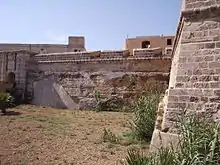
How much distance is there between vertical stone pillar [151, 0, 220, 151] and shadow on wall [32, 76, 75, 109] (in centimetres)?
805

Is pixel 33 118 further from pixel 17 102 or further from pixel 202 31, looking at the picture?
pixel 202 31

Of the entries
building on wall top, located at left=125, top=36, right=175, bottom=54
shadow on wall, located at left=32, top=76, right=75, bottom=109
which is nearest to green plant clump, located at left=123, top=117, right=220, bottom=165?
shadow on wall, located at left=32, top=76, right=75, bottom=109

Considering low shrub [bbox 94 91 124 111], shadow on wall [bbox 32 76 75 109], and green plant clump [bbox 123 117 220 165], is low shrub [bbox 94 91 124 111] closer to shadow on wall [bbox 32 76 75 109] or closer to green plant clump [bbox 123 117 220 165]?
shadow on wall [bbox 32 76 75 109]

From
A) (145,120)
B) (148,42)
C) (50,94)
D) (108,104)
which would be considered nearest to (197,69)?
(145,120)

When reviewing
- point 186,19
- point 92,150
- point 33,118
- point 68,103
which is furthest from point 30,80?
point 186,19

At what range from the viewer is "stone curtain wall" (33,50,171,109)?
461 inches

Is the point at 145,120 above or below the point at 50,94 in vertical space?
below

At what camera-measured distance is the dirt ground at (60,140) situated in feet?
18.0

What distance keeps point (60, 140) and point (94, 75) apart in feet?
20.1

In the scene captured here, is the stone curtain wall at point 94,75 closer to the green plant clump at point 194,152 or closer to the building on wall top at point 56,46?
the green plant clump at point 194,152

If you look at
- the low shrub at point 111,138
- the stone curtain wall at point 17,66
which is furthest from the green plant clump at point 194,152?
the stone curtain wall at point 17,66

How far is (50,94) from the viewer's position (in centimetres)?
1379

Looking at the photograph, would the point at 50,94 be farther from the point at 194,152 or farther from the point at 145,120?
the point at 194,152

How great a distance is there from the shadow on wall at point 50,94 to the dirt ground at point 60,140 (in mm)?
2677
